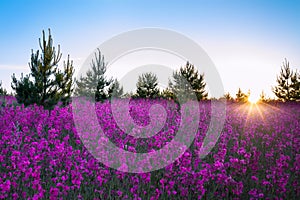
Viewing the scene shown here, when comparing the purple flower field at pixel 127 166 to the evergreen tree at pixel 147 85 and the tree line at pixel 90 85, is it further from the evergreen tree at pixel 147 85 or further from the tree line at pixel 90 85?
the evergreen tree at pixel 147 85

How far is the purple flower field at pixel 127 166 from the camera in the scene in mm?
3832

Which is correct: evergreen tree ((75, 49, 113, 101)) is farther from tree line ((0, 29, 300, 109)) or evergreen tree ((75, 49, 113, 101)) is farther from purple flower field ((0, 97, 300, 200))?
purple flower field ((0, 97, 300, 200))

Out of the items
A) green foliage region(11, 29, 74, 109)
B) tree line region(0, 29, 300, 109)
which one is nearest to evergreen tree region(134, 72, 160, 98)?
tree line region(0, 29, 300, 109)

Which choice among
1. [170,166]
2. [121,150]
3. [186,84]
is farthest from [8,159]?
[186,84]

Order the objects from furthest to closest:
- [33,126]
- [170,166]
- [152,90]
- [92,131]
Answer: [152,90]
[33,126]
[92,131]
[170,166]

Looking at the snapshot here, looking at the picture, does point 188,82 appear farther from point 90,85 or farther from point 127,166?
point 127,166

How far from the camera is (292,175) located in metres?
5.12

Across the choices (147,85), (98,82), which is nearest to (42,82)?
(98,82)

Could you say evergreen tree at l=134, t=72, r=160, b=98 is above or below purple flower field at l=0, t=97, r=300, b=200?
above

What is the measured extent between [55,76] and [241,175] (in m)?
7.81

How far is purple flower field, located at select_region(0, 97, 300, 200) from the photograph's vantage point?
3832 mm

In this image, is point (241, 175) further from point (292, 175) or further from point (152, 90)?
point (152, 90)

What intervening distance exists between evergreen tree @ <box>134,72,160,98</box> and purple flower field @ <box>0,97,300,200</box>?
1165cm

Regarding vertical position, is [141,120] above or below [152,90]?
below
